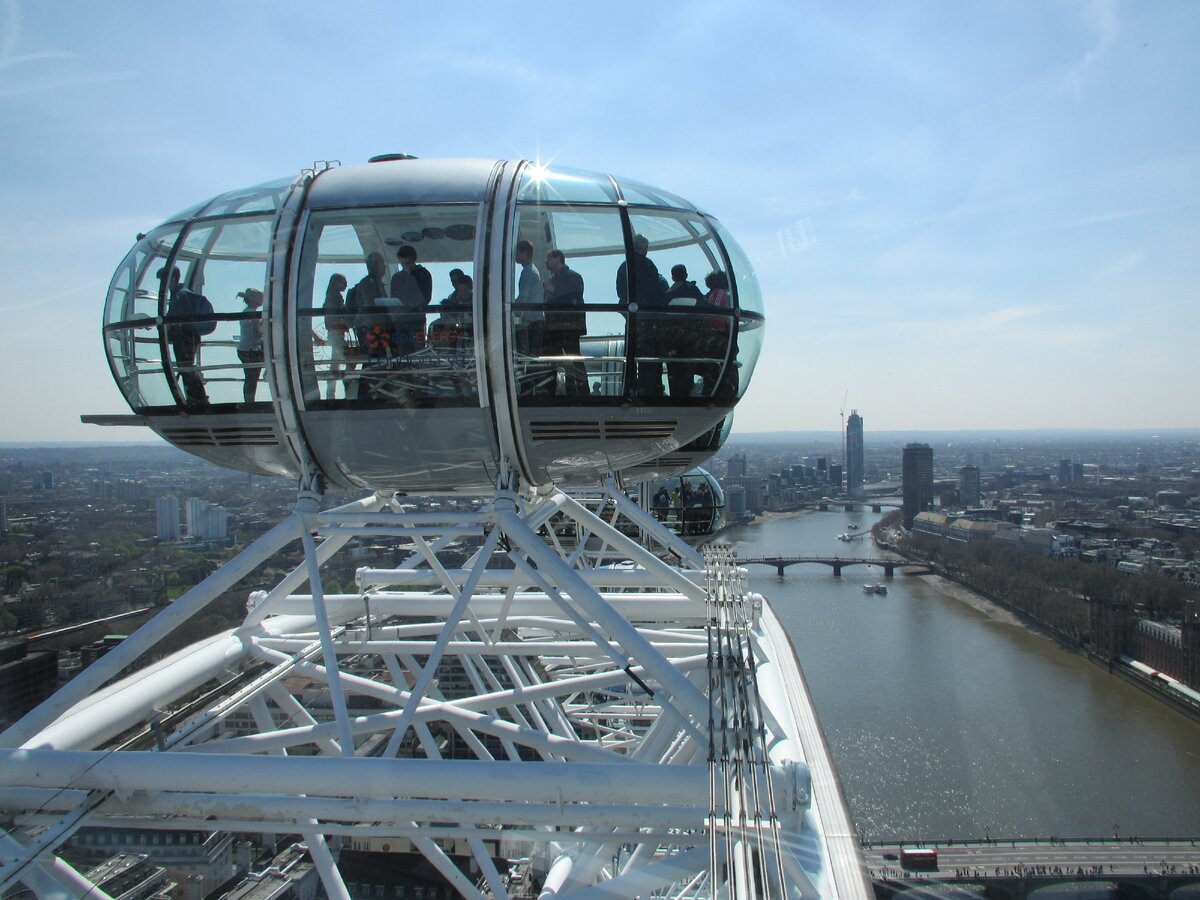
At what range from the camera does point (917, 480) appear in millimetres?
54469

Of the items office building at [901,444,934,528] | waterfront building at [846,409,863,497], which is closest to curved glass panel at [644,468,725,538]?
office building at [901,444,934,528]

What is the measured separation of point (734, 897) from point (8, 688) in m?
7.15

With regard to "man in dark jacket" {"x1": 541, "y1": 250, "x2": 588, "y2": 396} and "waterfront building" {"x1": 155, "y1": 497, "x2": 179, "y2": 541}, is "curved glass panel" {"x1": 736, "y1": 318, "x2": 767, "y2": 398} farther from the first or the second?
"waterfront building" {"x1": 155, "y1": 497, "x2": 179, "y2": 541}

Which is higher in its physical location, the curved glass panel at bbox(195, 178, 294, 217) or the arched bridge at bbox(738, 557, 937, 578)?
the curved glass panel at bbox(195, 178, 294, 217)

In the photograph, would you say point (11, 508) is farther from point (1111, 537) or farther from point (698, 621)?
point (1111, 537)

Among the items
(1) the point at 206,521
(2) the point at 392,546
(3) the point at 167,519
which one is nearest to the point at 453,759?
(2) the point at 392,546

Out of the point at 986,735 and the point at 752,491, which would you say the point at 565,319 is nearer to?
the point at 986,735

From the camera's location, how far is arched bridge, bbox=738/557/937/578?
3650 centimetres

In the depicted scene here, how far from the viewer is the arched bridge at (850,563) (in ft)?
120

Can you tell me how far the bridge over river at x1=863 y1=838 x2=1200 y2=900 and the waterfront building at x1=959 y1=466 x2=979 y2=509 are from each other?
41834 mm

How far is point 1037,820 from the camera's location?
15.3m

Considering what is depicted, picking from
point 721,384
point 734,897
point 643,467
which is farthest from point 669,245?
point 734,897

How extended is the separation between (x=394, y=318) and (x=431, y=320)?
0.14 metres

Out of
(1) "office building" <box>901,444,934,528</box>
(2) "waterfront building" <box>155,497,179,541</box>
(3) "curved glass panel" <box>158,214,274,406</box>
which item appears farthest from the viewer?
(1) "office building" <box>901,444,934,528</box>
